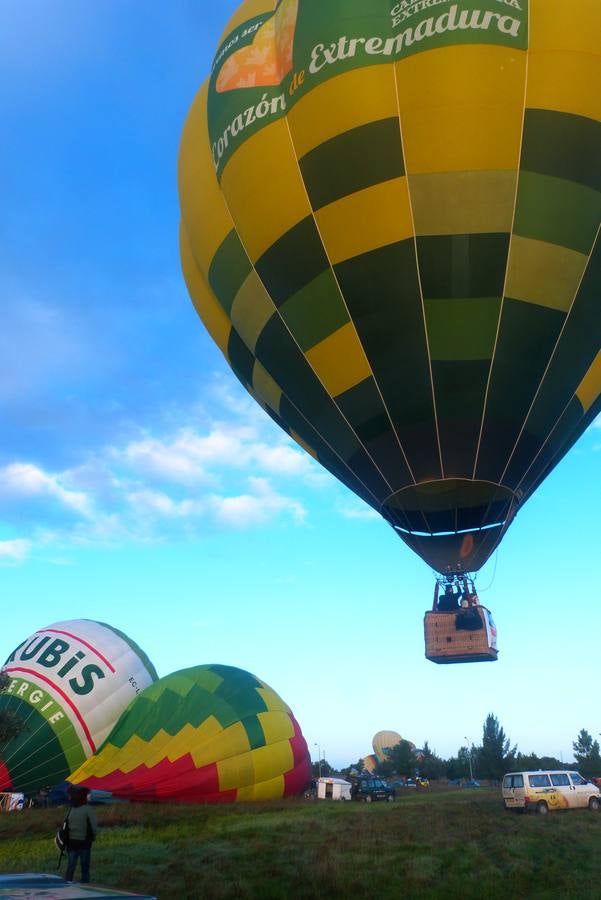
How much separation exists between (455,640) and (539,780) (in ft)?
20.0

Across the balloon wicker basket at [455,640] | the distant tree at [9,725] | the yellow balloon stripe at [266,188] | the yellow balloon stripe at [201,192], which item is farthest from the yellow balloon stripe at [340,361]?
the distant tree at [9,725]

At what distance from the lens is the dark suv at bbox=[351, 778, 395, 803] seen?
89.8ft

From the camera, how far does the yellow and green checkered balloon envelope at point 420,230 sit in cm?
1131

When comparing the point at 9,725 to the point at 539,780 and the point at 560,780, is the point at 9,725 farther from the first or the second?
the point at 560,780

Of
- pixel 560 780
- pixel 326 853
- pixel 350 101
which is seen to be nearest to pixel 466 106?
pixel 350 101

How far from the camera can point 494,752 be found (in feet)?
166

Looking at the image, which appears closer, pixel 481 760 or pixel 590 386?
pixel 590 386

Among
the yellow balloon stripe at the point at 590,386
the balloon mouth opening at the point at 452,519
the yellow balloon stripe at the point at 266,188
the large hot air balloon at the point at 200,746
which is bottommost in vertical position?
the large hot air balloon at the point at 200,746

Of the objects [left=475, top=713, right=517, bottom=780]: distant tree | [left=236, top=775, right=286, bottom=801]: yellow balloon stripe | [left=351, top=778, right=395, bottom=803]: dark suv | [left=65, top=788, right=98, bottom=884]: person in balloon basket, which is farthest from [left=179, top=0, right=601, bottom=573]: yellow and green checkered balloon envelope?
[left=475, top=713, right=517, bottom=780]: distant tree

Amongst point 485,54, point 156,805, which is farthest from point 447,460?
point 156,805

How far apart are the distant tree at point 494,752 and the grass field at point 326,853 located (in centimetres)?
3742

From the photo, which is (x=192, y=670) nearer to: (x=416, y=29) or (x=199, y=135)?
(x=199, y=135)

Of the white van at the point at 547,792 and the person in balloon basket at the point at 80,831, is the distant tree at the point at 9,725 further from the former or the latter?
the white van at the point at 547,792

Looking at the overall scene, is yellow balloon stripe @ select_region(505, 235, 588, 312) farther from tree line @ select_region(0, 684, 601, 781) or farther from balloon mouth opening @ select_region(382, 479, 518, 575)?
tree line @ select_region(0, 684, 601, 781)
